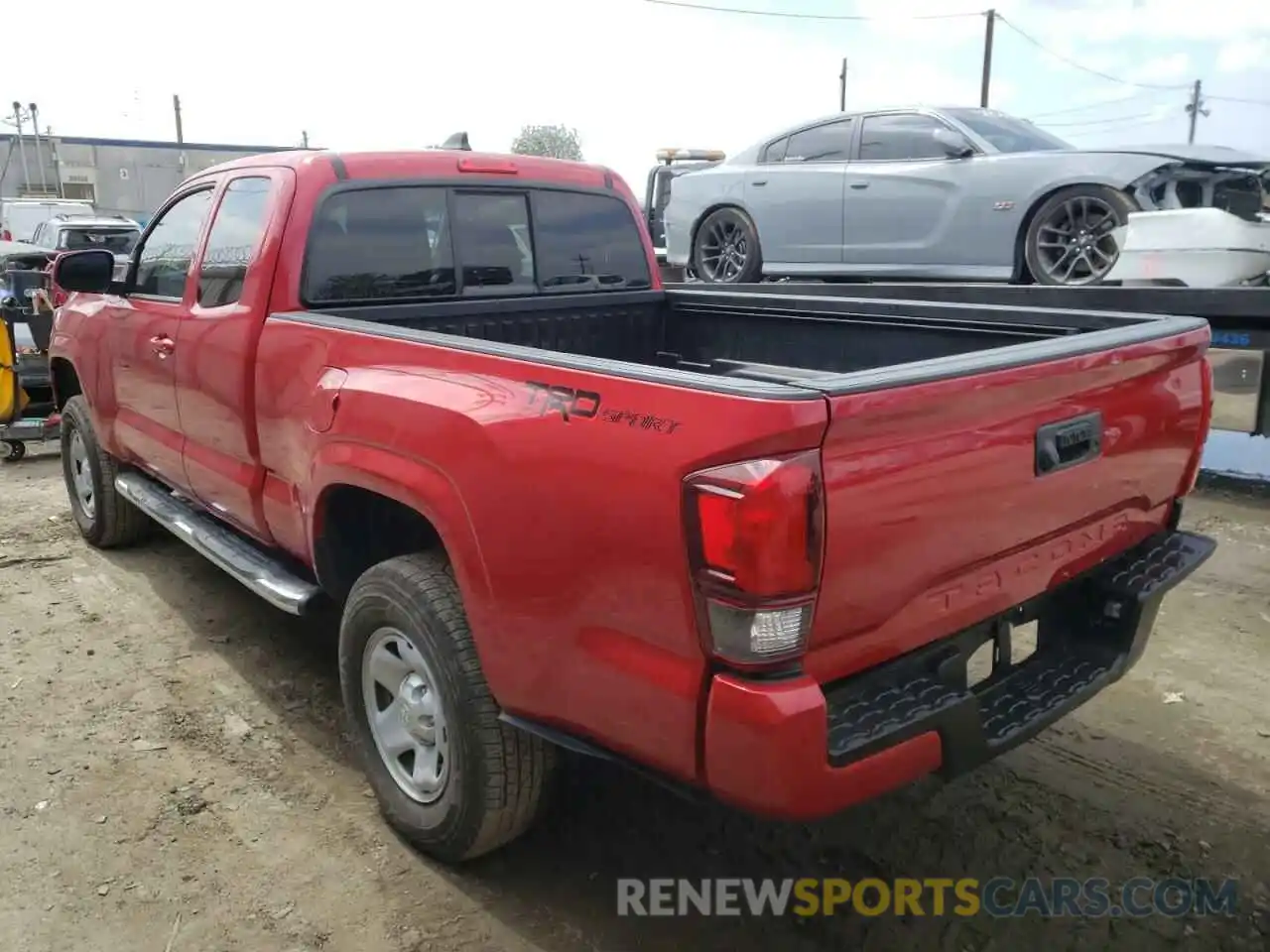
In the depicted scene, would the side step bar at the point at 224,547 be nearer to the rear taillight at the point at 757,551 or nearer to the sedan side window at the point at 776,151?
the rear taillight at the point at 757,551

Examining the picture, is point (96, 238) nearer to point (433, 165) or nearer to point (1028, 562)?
point (433, 165)

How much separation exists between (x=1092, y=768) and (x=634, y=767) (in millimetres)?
1959

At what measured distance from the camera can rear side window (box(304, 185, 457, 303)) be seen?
11.8ft

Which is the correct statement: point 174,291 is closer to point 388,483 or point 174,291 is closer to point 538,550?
point 388,483

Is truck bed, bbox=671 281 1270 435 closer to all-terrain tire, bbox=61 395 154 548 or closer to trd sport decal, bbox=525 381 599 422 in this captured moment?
all-terrain tire, bbox=61 395 154 548

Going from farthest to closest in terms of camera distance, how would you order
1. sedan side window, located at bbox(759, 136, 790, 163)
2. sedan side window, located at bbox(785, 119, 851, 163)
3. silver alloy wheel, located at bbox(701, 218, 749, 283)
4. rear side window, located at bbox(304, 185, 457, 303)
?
1. silver alloy wheel, located at bbox(701, 218, 749, 283)
2. sedan side window, located at bbox(759, 136, 790, 163)
3. sedan side window, located at bbox(785, 119, 851, 163)
4. rear side window, located at bbox(304, 185, 457, 303)

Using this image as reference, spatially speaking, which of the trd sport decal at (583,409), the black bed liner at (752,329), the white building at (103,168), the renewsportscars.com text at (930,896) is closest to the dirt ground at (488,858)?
the renewsportscars.com text at (930,896)

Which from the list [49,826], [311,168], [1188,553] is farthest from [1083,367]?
[49,826]

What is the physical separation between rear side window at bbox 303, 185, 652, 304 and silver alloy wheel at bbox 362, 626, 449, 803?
1.34 meters

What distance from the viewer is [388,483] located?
2.73 m

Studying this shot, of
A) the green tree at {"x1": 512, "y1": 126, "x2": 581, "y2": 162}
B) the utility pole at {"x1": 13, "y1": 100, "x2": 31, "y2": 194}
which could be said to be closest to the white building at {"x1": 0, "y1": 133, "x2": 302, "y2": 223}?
the utility pole at {"x1": 13, "y1": 100, "x2": 31, "y2": 194}

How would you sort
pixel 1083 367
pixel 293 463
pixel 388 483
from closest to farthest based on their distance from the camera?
pixel 1083 367 → pixel 388 483 → pixel 293 463

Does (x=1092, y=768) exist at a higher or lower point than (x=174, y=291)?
lower

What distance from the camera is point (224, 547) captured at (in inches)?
156
